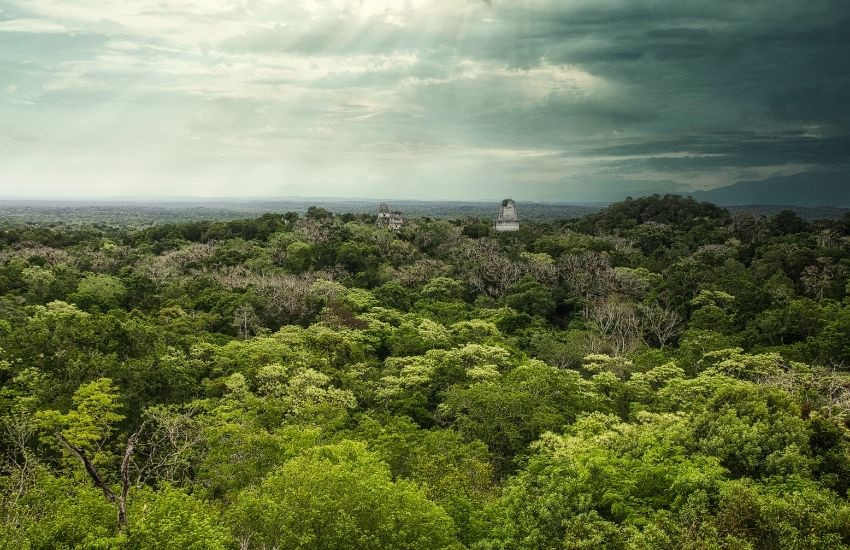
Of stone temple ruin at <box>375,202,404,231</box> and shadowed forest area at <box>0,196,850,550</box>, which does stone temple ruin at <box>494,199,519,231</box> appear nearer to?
stone temple ruin at <box>375,202,404,231</box>

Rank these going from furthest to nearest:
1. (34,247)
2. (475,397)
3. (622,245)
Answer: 1. (622,245)
2. (34,247)
3. (475,397)

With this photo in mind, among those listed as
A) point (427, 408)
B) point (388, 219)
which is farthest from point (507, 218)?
point (427, 408)

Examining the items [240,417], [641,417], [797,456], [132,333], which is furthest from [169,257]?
[797,456]

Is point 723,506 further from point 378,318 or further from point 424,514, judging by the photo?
point 378,318

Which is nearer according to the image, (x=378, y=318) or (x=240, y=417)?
(x=240, y=417)

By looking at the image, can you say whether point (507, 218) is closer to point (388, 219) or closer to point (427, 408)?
point (388, 219)

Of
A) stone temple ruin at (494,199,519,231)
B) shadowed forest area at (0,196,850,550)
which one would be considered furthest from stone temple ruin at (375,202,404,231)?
shadowed forest area at (0,196,850,550)

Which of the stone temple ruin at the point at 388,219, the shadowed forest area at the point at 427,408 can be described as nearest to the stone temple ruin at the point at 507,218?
the stone temple ruin at the point at 388,219
